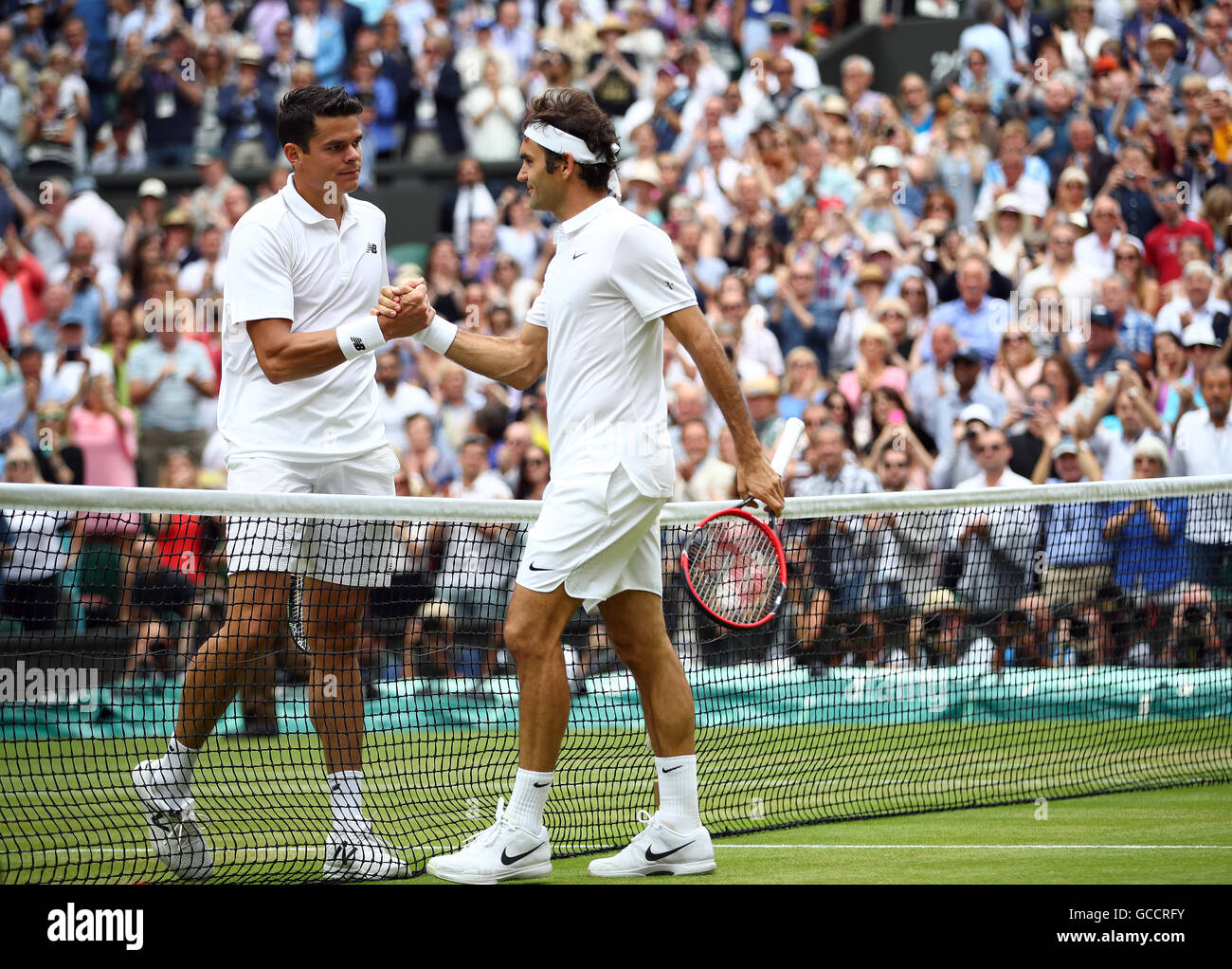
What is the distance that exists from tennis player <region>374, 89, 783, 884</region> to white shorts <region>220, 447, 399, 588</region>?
64cm

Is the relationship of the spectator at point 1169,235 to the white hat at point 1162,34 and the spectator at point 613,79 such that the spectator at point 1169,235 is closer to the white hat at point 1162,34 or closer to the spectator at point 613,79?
the white hat at point 1162,34

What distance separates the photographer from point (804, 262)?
13.1 metres

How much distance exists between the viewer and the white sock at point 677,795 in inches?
218

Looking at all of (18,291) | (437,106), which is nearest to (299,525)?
(18,291)

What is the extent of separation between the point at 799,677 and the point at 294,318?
162 inches

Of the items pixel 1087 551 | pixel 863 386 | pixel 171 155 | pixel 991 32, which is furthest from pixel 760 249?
pixel 171 155

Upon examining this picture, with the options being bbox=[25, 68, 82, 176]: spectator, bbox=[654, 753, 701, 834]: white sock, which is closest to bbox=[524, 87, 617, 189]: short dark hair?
bbox=[654, 753, 701, 834]: white sock

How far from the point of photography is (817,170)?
1399 centimetres

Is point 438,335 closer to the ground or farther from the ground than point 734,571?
farther from the ground

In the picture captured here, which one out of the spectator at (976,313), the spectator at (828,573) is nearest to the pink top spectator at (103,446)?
the spectator at (828,573)

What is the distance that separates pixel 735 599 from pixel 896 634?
3170 mm

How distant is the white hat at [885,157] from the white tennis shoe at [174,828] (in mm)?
9327

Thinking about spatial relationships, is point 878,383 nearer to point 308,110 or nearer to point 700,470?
point 700,470
